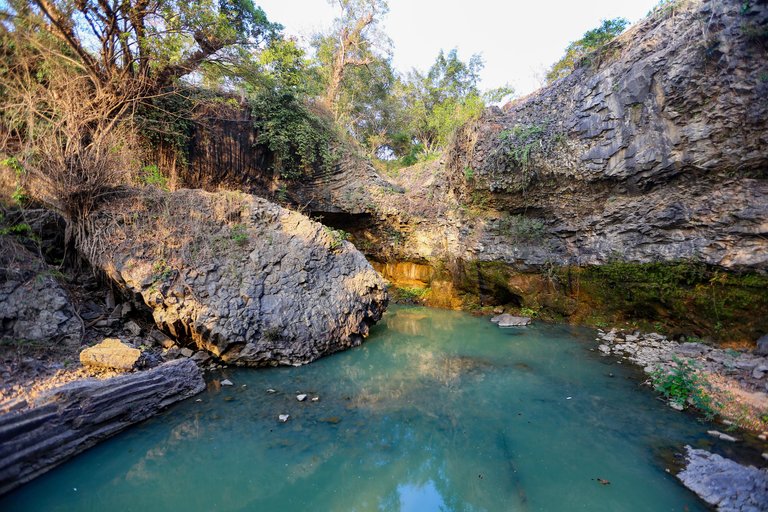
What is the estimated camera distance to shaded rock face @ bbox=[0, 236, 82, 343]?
471 centimetres

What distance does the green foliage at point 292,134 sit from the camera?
11.7 meters

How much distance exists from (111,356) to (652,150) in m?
11.0

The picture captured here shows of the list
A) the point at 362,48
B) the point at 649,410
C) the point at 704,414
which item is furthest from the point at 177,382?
the point at 362,48

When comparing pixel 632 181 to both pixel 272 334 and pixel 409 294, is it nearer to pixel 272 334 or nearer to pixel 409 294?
pixel 409 294

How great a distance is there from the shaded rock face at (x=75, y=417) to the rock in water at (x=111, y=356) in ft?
1.51

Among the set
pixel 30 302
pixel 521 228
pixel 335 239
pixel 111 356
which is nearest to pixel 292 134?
pixel 335 239

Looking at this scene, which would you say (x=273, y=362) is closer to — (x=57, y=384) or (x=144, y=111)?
(x=57, y=384)

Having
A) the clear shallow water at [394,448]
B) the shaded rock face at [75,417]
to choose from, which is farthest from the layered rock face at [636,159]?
the shaded rock face at [75,417]

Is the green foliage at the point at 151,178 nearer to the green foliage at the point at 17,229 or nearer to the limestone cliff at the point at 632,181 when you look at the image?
the green foliage at the point at 17,229

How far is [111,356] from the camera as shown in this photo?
481 centimetres

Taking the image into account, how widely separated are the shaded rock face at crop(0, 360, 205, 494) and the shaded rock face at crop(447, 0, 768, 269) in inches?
365

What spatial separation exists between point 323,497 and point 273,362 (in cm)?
335

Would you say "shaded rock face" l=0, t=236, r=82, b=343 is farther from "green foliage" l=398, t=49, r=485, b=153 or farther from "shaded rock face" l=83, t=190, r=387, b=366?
"green foliage" l=398, t=49, r=485, b=153

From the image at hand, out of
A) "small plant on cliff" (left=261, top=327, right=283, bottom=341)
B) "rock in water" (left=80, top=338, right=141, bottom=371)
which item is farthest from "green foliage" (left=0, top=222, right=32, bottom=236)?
"small plant on cliff" (left=261, top=327, right=283, bottom=341)
